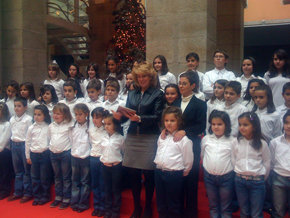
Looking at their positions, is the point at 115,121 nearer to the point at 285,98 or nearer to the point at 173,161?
the point at 173,161

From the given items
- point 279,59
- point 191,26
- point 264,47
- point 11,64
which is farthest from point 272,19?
point 11,64

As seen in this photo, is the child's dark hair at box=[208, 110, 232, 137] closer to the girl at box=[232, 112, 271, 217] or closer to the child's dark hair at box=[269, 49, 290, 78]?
the girl at box=[232, 112, 271, 217]

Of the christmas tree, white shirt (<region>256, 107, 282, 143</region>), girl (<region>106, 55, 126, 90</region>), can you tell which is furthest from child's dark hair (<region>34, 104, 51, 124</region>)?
the christmas tree

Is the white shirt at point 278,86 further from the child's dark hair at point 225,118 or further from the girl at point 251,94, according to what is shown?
the child's dark hair at point 225,118

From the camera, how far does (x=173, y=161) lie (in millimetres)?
3424

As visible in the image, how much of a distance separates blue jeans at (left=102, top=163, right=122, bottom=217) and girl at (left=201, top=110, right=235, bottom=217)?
1.14 metres

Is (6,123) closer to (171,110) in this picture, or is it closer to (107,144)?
(107,144)

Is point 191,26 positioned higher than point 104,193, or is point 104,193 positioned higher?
point 191,26

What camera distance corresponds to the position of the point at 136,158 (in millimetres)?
3590

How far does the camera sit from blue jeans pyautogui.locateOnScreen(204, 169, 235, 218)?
133 inches

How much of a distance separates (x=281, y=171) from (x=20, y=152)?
147 inches

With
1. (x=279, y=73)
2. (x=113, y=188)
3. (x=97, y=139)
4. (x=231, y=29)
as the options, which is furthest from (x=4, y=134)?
(x=231, y=29)

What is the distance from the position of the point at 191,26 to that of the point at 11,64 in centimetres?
431

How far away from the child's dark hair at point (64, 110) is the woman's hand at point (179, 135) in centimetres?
180
